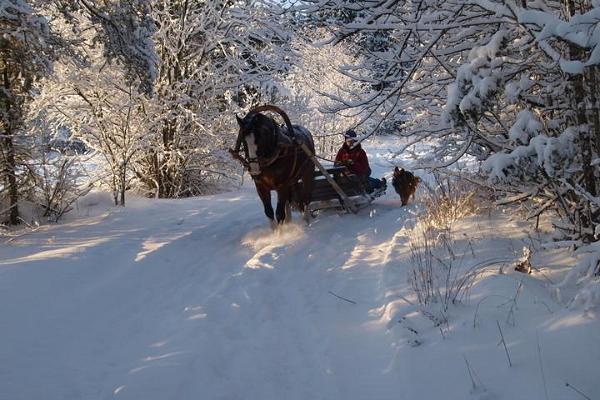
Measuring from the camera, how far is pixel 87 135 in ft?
39.0

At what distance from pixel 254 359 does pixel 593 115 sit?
2848mm

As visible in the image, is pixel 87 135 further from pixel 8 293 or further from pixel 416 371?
pixel 416 371

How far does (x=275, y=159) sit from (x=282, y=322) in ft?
9.98

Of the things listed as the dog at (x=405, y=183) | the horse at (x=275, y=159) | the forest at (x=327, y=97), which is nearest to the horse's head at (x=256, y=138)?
the horse at (x=275, y=159)

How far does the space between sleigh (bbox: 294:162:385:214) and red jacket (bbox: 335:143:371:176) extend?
0.33 m

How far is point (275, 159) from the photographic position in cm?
696

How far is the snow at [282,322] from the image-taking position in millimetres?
3016

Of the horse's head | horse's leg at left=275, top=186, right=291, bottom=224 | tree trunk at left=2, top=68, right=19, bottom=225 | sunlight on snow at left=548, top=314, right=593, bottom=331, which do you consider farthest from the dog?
tree trunk at left=2, top=68, right=19, bottom=225

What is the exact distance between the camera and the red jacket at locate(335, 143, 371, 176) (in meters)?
9.31

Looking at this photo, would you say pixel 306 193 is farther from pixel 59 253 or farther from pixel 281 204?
pixel 59 253

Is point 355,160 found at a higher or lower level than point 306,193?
higher

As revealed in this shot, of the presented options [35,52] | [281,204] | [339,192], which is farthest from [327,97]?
[35,52]

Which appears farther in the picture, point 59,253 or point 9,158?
point 9,158

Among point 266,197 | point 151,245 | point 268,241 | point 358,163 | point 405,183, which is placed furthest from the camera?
→ point 358,163
